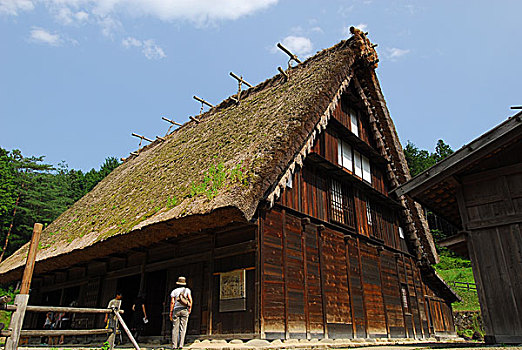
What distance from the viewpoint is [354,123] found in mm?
12438

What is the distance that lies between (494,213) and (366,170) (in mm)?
6275

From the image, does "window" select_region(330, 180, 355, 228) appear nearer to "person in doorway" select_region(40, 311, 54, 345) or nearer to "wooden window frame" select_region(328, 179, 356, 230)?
"wooden window frame" select_region(328, 179, 356, 230)

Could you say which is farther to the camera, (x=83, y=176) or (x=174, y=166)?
(x=83, y=176)

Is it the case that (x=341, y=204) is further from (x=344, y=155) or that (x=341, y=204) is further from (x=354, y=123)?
(x=354, y=123)

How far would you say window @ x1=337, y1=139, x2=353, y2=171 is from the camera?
36.8ft

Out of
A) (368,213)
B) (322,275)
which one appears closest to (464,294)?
(368,213)

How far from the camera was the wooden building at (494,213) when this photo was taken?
5898 mm

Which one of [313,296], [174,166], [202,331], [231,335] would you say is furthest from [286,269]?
[174,166]

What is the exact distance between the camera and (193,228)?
7660 mm

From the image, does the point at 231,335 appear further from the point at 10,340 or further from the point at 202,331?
the point at 10,340

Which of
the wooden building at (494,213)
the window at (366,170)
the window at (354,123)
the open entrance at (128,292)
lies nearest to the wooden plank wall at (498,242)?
the wooden building at (494,213)

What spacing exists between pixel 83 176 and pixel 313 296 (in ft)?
136

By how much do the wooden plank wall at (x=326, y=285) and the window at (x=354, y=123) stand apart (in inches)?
141

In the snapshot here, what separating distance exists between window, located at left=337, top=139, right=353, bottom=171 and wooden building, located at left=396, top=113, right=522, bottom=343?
4.23 metres
